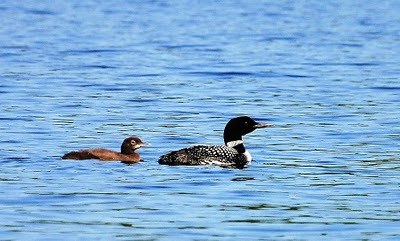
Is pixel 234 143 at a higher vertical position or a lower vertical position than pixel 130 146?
Result: lower

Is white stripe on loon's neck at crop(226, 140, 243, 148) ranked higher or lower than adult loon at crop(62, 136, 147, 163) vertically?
lower

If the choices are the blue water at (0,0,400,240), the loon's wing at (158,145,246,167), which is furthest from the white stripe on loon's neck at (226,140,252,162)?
the blue water at (0,0,400,240)

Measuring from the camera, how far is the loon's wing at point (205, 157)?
17.4 meters

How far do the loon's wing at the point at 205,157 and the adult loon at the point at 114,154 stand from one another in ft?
1.48

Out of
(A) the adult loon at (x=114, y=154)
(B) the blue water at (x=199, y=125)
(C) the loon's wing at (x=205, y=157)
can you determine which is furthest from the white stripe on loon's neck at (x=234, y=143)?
(A) the adult loon at (x=114, y=154)

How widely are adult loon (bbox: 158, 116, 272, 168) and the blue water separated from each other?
20 centimetres

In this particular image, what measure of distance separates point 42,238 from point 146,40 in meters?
30.0

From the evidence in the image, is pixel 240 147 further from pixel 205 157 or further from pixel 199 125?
pixel 199 125

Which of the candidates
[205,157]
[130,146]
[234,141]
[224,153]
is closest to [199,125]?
[234,141]

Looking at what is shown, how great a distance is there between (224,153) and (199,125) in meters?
4.54

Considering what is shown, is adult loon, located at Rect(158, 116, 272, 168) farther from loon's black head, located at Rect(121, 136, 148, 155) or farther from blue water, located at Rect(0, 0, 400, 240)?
loon's black head, located at Rect(121, 136, 148, 155)

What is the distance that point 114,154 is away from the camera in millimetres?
17719

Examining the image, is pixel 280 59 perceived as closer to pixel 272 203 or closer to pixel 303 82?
pixel 303 82

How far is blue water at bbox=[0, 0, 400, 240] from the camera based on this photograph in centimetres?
1365
